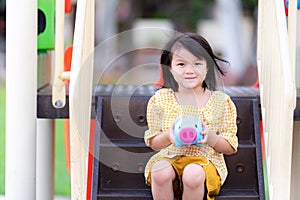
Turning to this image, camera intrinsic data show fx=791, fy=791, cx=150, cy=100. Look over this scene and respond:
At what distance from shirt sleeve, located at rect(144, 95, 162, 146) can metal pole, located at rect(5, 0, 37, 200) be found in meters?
0.89

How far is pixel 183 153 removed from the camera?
4141mm

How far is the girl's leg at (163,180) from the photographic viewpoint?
13.3 feet

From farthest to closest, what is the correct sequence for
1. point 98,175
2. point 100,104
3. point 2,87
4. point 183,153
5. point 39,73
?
1. point 2,87
2. point 39,73
3. point 100,104
4. point 98,175
5. point 183,153

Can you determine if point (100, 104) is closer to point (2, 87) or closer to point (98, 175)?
point (98, 175)

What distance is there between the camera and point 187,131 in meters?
3.75

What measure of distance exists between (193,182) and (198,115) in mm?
346

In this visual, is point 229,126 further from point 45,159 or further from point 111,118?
point 45,159

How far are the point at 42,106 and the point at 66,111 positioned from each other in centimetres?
A: 16

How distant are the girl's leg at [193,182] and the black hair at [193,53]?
44 cm

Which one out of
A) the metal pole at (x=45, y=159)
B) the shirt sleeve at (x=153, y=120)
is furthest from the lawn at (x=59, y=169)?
the shirt sleeve at (x=153, y=120)

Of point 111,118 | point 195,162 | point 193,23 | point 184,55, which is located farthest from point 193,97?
point 193,23

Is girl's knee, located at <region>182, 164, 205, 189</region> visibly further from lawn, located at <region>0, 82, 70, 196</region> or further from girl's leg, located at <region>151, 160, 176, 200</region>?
lawn, located at <region>0, 82, 70, 196</region>

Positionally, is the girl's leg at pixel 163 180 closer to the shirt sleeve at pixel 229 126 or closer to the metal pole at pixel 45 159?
the shirt sleeve at pixel 229 126

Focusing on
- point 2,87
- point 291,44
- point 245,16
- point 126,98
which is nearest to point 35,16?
point 126,98
